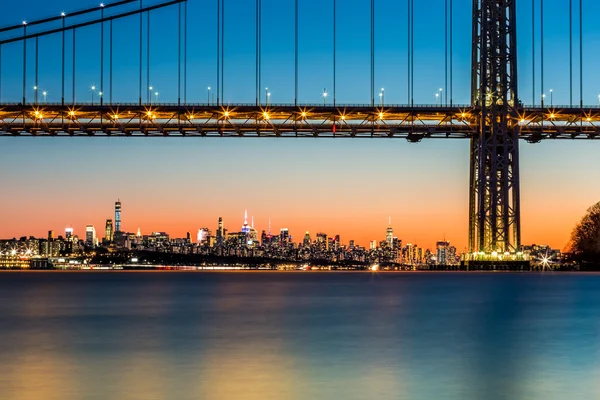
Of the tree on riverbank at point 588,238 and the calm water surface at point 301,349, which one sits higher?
the tree on riverbank at point 588,238

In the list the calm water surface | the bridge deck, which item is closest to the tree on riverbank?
the bridge deck

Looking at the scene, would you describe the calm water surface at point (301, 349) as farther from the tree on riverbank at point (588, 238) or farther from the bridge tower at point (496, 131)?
the tree on riverbank at point (588, 238)

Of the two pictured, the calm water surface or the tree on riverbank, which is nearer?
the calm water surface

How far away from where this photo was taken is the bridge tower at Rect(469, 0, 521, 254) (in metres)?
60.8

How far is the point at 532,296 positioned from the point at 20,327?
68.3ft

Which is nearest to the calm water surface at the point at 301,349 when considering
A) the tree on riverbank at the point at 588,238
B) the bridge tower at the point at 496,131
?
the bridge tower at the point at 496,131

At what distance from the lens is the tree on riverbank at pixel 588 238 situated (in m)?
76.8

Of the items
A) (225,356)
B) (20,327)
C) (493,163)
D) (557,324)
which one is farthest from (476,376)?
(493,163)

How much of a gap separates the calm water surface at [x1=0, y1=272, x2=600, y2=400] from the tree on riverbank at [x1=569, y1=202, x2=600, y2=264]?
40838 millimetres

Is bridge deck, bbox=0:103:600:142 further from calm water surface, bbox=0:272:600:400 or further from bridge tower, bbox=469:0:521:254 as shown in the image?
calm water surface, bbox=0:272:600:400

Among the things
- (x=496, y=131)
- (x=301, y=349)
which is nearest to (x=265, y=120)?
(x=496, y=131)

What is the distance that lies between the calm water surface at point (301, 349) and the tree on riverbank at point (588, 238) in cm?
4084

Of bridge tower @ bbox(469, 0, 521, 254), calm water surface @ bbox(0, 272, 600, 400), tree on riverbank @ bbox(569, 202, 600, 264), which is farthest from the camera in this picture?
tree on riverbank @ bbox(569, 202, 600, 264)

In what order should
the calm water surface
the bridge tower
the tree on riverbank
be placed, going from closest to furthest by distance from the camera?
the calm water surface → the bridge tower → the tree on riverbank
